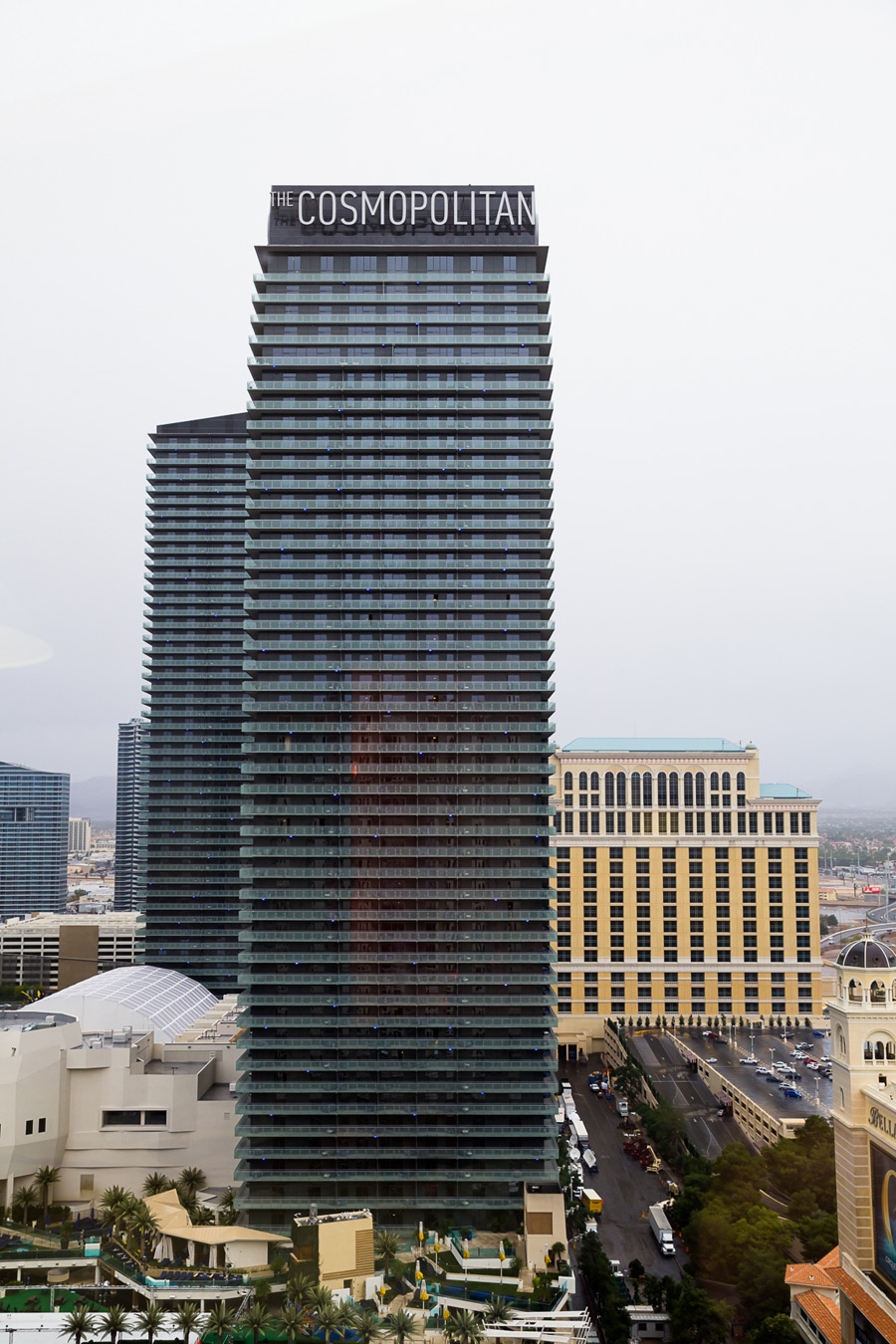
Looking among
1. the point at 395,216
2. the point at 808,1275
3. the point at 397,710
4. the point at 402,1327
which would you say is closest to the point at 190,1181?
the point at 402,1327

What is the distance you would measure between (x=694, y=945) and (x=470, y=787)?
31141 millimetres

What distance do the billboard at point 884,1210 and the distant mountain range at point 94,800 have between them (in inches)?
2818

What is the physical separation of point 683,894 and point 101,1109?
38.6 metres

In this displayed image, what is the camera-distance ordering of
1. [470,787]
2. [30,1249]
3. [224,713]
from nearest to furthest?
[30,1249], [470,787], [224,713]

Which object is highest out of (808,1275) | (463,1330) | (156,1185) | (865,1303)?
(865,1303)

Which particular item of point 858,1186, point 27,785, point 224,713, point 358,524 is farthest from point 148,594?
point 858,1186

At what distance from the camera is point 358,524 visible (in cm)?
4478

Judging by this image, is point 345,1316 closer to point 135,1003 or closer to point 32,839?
point 135,1003

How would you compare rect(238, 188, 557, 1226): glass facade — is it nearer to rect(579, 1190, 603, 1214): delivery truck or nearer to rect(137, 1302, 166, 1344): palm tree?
rect(579, 1190, 603, 1214): delivery truck

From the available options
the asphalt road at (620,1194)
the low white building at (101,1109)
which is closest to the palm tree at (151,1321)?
the low white building at (101,1109)

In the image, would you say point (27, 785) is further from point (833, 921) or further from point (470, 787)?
point (833, 921)

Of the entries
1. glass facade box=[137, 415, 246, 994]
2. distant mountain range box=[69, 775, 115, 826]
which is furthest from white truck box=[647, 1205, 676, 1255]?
distant mountain range box=[69, 775, 115, 826]

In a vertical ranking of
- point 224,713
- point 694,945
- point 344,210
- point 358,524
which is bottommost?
point 694,945

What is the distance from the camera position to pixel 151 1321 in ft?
92.2
